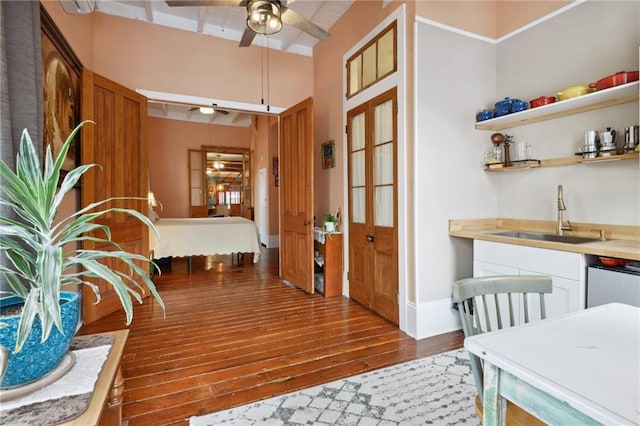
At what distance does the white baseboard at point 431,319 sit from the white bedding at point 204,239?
11.0ft

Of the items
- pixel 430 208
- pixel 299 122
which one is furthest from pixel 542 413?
pixel 299 122

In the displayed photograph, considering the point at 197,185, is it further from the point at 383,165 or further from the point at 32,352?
the point at 32,352

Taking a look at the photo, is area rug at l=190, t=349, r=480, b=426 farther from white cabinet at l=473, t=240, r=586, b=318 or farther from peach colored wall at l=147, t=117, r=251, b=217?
peach colored wall at l=147, t=117, r=251, b=217

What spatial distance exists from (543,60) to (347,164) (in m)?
2.11

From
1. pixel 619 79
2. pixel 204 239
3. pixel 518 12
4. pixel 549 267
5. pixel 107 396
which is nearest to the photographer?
pixel 107 396

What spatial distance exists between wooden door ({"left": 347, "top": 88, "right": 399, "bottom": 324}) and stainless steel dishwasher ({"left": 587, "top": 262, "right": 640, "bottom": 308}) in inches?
56.5

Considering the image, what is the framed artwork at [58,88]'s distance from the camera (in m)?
2.41

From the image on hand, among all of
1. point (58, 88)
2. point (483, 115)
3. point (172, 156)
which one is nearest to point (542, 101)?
point (483, 115)

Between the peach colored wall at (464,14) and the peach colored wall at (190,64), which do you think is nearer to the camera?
the peach colored wall at (464,14)

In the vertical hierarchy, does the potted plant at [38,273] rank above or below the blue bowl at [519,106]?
below

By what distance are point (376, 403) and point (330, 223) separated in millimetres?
2356

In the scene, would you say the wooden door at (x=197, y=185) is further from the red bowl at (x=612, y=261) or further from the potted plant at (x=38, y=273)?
the red bowl at (x=612, y=261)

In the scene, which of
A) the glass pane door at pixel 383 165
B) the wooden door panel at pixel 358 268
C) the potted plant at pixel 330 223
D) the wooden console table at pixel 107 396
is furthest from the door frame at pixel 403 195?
the wooden console table at pixel 107 396

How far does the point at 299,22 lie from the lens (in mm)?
2693
